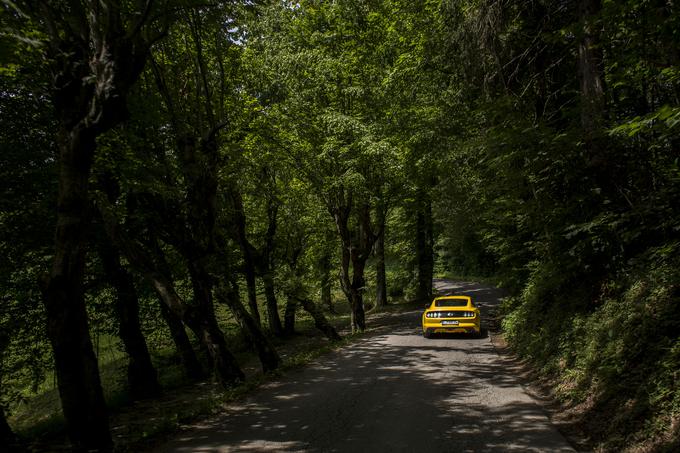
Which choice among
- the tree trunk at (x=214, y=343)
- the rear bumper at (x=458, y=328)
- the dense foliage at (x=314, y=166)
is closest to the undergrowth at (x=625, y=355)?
the dense foliage at (x=314, y=166)

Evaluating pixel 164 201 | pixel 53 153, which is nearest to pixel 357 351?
pixel 164 201

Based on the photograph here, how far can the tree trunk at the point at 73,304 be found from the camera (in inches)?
199

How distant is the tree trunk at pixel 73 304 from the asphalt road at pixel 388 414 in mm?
1108

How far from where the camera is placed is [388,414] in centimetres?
628

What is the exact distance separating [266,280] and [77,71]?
441 inches

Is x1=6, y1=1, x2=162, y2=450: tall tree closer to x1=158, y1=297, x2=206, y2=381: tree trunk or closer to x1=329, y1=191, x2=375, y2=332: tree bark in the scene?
x1=158, y1=297, x2=206, y2=381: tree trunk

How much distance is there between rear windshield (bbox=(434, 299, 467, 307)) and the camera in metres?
14.2

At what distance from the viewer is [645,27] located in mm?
5090

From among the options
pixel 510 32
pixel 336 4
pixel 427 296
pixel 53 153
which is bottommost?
pixel 427 296

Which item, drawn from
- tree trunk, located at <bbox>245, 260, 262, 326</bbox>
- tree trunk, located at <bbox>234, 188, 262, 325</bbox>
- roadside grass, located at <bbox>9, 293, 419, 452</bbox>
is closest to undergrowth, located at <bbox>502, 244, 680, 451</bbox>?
roadside grass, located at <bbox>9, 293, 419, 452</bbox>

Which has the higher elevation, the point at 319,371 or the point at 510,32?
the point at 510,32

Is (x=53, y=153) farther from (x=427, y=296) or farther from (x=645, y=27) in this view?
(x=427, y=296)

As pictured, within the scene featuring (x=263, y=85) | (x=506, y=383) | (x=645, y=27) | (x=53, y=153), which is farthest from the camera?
(x=263, y=85)

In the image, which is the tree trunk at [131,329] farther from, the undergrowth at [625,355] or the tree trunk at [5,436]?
the undergrowth at [625,355]
